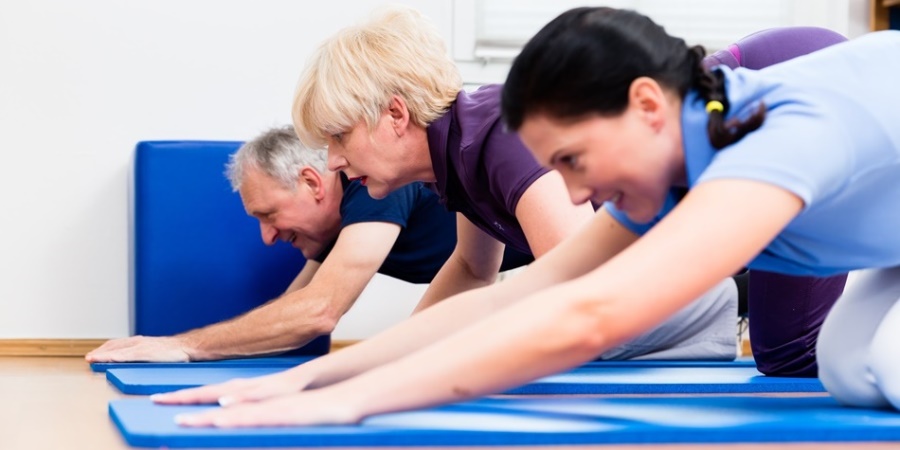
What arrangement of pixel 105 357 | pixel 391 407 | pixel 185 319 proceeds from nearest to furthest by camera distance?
pixel 391 407 → pixel 105 357 → pixel 185 319

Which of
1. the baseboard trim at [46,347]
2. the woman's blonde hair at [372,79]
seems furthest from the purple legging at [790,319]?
the baseboard trim at [46,347]

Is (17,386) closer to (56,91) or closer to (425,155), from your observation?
(425,155)

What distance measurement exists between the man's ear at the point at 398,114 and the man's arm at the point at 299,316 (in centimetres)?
48

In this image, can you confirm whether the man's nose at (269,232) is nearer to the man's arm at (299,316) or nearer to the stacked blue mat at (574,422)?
the man's arm at (299,316)

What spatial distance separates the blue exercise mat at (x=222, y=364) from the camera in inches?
89.0

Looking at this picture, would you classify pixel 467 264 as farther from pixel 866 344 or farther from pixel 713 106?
pixel 713 106

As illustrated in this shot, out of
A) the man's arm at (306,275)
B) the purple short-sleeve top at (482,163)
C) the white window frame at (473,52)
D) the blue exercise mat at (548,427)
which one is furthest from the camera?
the white window frame at (473,52)

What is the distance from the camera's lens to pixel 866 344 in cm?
144

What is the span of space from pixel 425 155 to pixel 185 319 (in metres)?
1.22

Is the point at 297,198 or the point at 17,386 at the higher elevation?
the point at 297,198

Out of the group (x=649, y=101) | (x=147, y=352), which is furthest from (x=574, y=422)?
(x=147, y=352)

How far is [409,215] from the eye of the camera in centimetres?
260

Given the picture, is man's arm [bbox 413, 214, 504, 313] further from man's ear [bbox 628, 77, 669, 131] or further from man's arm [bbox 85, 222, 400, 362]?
man's ear [bbox 628, 77, 669, 131]

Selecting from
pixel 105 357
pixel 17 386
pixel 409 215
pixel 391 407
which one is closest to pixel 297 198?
pixel 409 215
